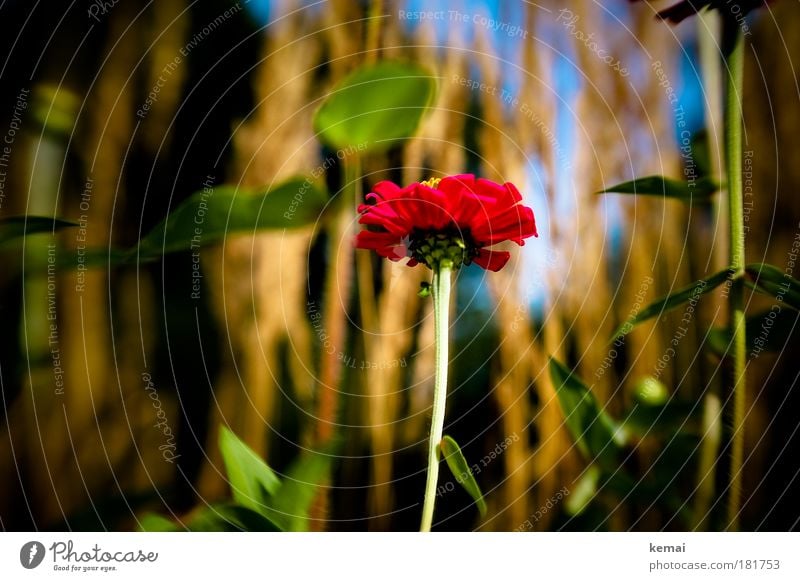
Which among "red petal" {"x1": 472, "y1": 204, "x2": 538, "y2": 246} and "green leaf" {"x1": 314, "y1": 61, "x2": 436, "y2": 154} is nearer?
"red petal" {"x1": 472, "y1": 204, "x2": 538, "y2": 246}

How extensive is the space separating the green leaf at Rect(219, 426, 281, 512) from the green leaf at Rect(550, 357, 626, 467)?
21cm

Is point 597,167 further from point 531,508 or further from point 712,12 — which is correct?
point 531,508

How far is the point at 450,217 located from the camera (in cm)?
43

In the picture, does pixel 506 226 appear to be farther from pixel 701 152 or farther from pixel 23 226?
pixel 23 226

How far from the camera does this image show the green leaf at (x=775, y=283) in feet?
1.67

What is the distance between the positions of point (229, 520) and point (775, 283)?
419 mm

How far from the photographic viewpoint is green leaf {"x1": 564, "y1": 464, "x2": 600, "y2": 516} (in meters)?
0.57

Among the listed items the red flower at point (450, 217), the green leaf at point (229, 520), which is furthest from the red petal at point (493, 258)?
the green leaf at point (229, 520)

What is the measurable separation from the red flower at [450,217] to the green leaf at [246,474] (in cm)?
17

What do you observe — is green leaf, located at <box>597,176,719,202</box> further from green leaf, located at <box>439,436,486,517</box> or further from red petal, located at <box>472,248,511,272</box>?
green leaf, located at <box>439,436,486,517</box>

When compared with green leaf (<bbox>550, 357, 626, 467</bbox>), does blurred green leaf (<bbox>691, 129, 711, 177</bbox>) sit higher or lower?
higher

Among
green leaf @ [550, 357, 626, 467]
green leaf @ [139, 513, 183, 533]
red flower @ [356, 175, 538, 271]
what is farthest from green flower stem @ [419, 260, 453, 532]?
green leaf @ [139, 513, 183, 533]

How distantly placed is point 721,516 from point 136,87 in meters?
0.56

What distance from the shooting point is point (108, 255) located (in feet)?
1.77
